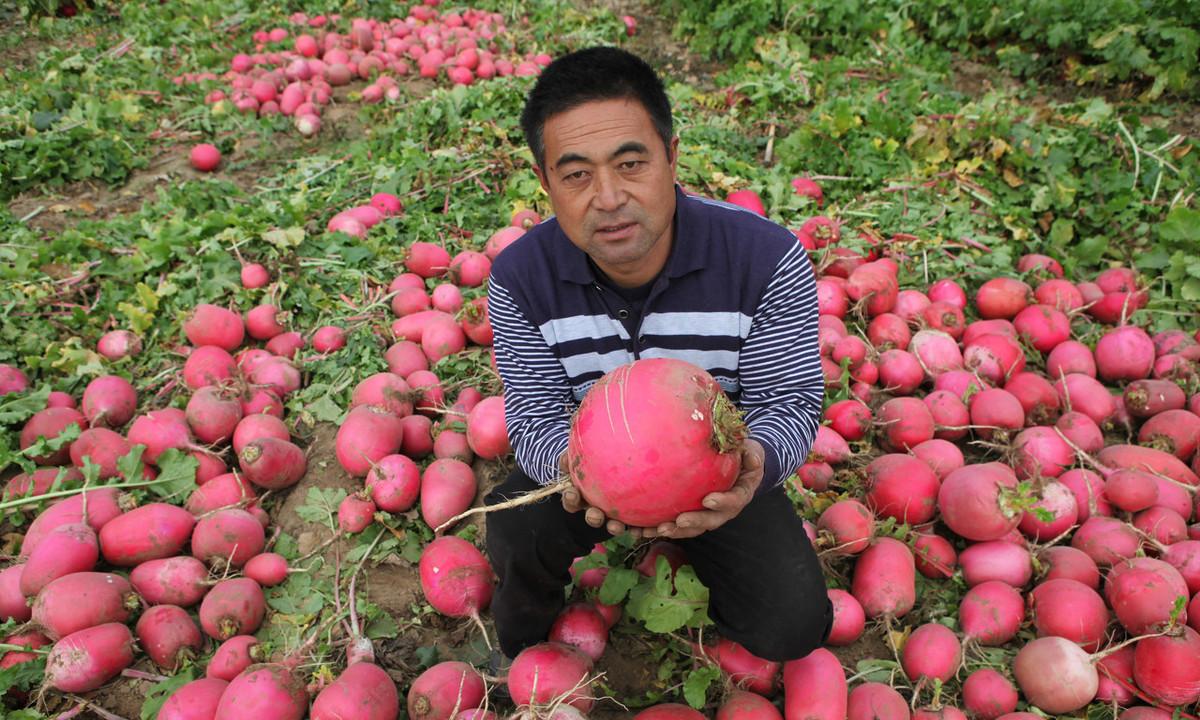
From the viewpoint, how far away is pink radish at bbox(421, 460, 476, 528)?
300 cm

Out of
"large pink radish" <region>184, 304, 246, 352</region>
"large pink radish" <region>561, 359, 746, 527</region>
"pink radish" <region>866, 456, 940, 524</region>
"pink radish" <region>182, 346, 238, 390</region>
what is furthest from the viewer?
"large pink radish" <region>184, 304, 246, 352</region>

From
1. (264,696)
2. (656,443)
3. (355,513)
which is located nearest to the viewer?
(656,443)

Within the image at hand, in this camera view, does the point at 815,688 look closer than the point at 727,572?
Yes

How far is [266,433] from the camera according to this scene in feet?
10.9

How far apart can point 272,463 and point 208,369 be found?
890 millimetres

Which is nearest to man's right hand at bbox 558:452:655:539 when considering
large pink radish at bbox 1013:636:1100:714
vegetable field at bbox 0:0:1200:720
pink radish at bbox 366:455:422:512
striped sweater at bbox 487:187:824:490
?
striped sweater at bbox 487:187:824:490

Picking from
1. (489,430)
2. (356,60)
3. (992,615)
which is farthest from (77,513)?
(356,60)

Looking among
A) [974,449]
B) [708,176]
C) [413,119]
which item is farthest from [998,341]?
[413,119]

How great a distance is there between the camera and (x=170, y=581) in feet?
8.93

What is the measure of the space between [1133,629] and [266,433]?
11.9 feet

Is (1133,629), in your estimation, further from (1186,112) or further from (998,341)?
(1186,112)

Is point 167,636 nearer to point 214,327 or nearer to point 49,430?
point 49,430

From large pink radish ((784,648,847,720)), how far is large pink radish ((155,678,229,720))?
1.86 metres

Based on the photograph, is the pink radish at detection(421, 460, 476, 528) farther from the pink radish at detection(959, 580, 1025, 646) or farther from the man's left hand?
the pink radish at detection(959, 580, 1025, 646)
